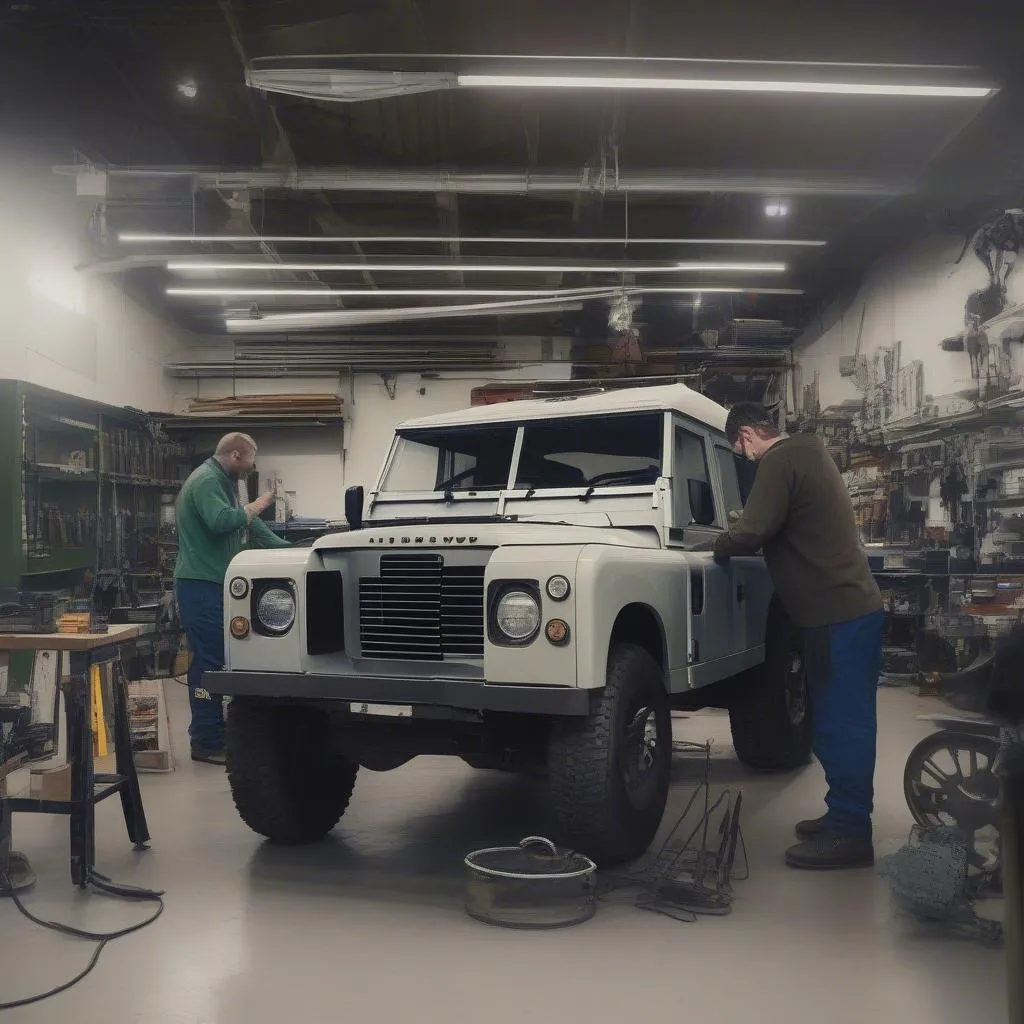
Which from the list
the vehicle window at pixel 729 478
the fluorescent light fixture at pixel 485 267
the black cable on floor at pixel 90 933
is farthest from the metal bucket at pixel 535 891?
the fluorescent light fixture at pixel 485 267

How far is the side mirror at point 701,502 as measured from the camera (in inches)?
144

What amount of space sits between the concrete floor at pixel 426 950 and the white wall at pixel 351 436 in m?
6.33

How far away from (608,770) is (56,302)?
21.9 ft

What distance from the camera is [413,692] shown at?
275 centimetres

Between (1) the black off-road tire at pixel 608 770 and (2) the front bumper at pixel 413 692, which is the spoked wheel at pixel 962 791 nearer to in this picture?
(1) the black off-road tire at pixel 608 770

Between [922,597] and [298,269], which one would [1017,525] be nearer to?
[922,597]

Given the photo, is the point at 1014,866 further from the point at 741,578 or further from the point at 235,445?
the point at 235,445

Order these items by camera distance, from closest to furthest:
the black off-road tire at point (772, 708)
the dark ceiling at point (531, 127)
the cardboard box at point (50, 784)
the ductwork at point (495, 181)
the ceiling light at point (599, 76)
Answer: the cardboard box at point (50, 784)
the black off-road tire at point (772, 708)
the ceiling light at point (599, 76)
the dark ceiling at point (531, 127)
the ductwork at point (495, 181)

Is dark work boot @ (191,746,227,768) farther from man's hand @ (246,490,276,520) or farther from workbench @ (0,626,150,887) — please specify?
workbench @ (0,626,150,887)

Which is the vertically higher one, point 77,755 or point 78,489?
point 78,489

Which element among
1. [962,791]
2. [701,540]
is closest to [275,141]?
[701,540]

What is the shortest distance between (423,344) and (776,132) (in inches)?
175

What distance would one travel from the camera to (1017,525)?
4.14 m

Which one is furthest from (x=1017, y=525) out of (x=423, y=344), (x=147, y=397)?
(x=147, y=397)
